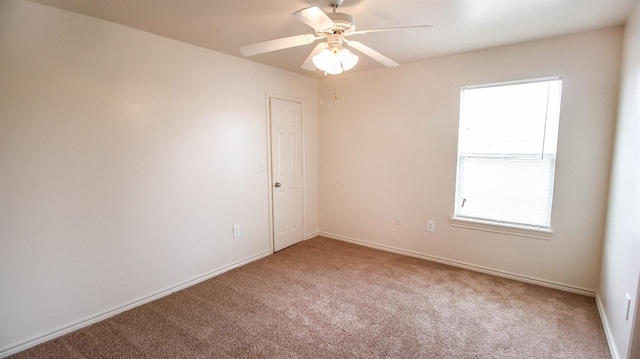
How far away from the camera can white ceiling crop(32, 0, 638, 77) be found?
2.05 metres

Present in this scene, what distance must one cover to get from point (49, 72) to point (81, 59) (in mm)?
236

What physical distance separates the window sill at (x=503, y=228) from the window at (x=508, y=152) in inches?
1.2

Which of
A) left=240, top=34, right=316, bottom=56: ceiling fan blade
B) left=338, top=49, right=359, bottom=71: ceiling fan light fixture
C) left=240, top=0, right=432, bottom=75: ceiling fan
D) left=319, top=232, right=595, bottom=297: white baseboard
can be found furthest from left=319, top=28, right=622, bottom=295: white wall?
left=240, top=34, right=316, bottom=56: ceiling fan blade

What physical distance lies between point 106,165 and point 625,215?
153 inches

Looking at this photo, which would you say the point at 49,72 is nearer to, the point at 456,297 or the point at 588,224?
the point at 456,297

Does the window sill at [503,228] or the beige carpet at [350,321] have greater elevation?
the window sill at [503,228]

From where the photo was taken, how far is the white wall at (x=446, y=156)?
2.63 m

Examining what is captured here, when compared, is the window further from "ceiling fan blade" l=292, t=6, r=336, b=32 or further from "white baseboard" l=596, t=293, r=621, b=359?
"ceiling fan blade" l=292, t=6, r=336, b=32

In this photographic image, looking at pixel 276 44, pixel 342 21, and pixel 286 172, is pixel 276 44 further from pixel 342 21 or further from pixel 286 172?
pixel 286 172

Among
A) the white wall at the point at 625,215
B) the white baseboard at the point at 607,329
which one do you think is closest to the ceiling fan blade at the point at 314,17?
the white wall at the point at 625,215

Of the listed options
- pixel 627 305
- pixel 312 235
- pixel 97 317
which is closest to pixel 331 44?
pixel 627 305

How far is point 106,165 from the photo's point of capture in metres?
2.39

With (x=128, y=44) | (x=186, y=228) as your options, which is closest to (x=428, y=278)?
(x=186, y=228)

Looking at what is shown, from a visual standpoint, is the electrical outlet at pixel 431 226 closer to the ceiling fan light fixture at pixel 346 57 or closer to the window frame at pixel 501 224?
the window frame at pixel 501 224
